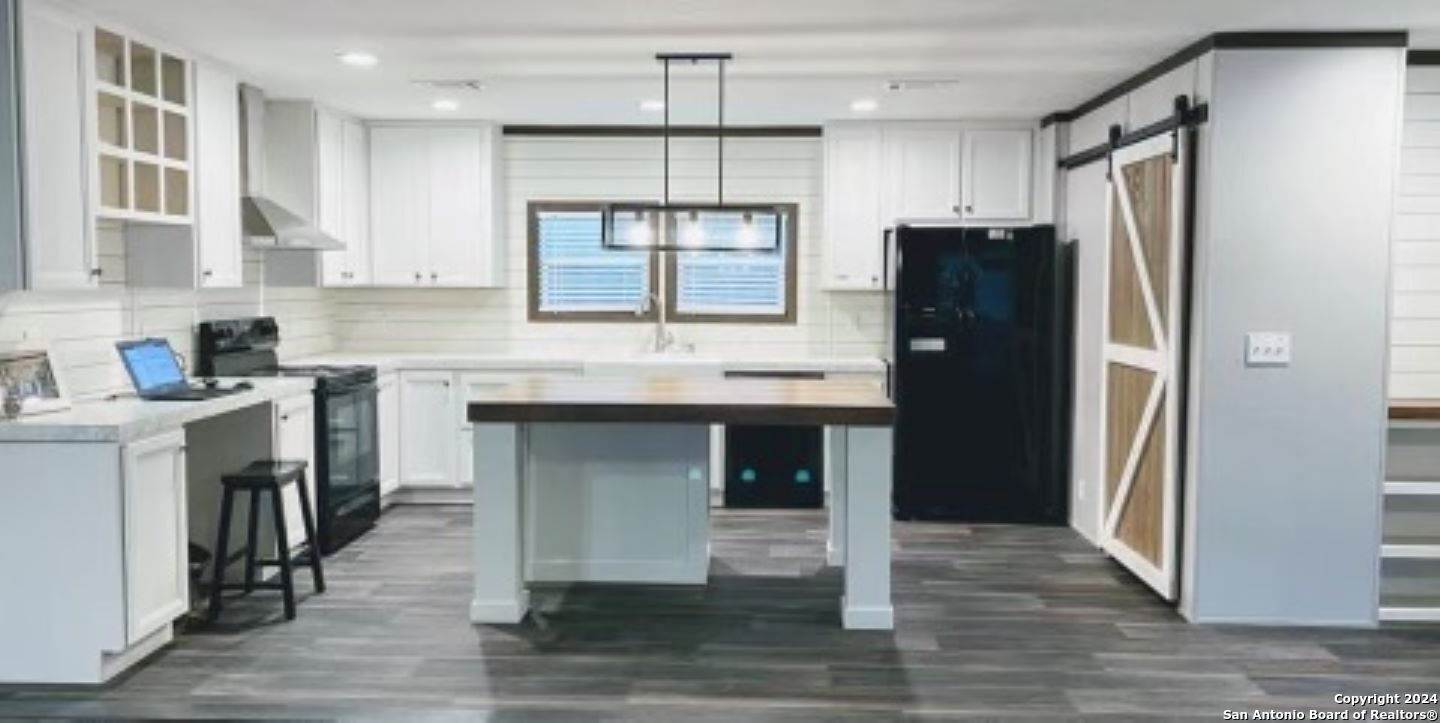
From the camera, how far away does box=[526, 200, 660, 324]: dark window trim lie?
7434mm

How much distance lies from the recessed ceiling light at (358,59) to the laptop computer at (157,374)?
4.86 feet

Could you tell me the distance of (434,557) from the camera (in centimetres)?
568

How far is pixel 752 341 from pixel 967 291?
5.23ft

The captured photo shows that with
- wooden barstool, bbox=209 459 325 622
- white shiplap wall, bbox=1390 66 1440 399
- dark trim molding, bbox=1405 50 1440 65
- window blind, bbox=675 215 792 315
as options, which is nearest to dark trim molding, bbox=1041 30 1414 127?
dark trim molding, bbox=1405 50 1440 65

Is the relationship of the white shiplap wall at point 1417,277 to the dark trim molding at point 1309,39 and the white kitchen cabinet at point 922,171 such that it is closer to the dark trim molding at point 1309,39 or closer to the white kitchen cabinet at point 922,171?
the dark trim molding at point 1309,39

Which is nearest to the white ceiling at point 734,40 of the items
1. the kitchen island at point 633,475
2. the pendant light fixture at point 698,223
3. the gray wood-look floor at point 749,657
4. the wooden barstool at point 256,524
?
the pendant light fixture at point 698,223

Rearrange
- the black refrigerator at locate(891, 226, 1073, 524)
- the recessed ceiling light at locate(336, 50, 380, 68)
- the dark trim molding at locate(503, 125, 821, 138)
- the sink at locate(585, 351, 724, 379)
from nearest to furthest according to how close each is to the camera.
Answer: the recessed ceiling light at locate(336, 50, 380, 68), the black refrigerator at locate(891, 226, 1073, 524), the sink at locate(585, 351, 724, 379), the dark trim molding at locate(503, 125, 821, 138)

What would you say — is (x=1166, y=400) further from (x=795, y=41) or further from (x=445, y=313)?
(x=445, y=313)

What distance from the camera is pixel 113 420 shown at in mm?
3863

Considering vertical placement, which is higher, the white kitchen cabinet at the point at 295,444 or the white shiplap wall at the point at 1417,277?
the white shiplap wall at the point at 1417,277

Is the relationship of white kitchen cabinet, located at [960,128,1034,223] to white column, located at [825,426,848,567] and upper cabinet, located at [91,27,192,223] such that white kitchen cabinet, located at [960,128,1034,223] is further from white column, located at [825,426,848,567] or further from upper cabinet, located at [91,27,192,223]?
upper cabinet, located at [91,27,192,223]

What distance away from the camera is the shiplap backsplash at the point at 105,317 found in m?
4.39

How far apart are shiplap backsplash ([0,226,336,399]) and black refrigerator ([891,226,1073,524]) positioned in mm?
3675

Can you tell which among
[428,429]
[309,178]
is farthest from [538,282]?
[309,178]
